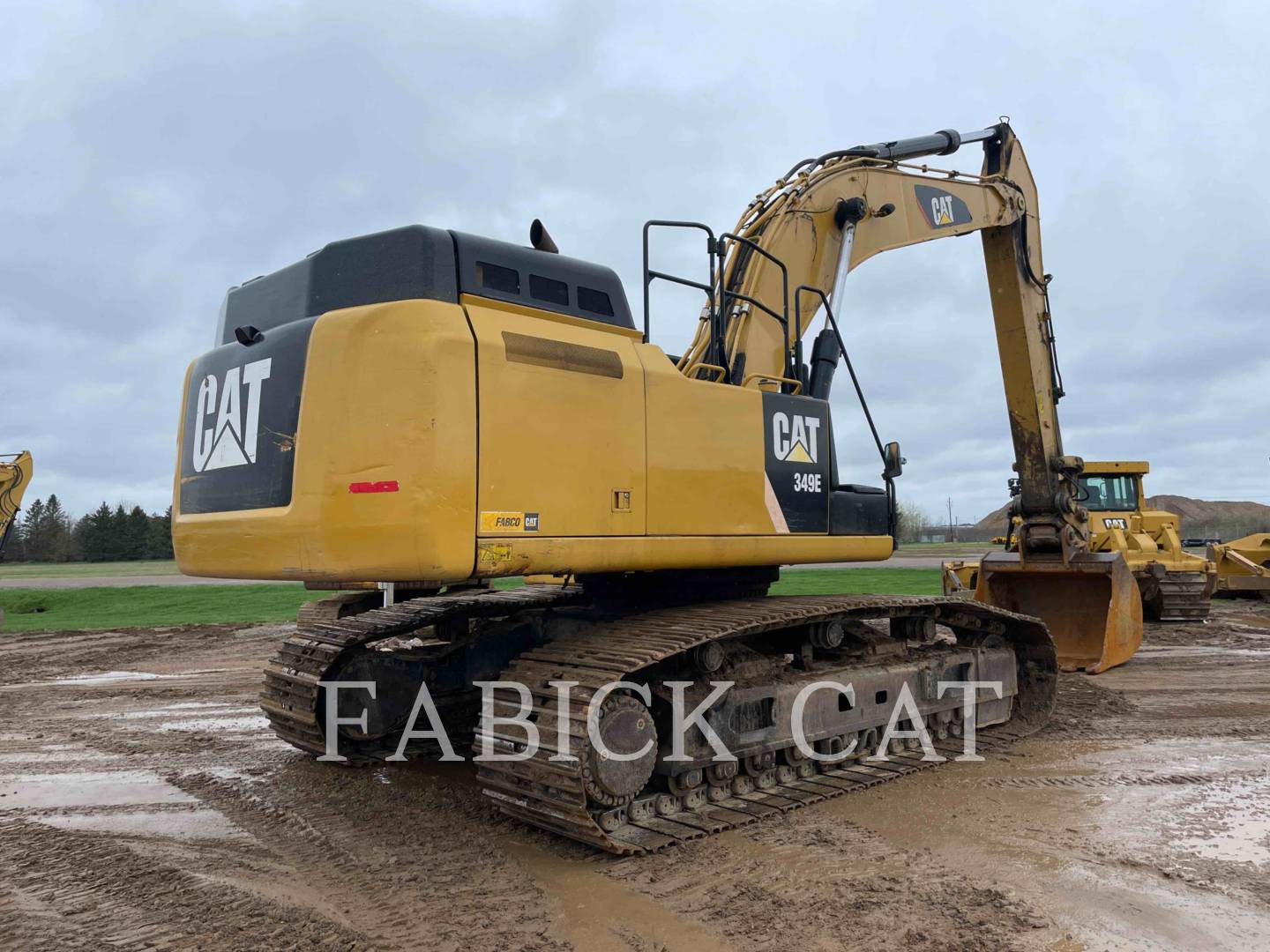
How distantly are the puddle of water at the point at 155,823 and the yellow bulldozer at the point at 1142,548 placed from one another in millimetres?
10695

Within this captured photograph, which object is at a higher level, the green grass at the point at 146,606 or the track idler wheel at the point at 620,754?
the green grass at the point at 146,606

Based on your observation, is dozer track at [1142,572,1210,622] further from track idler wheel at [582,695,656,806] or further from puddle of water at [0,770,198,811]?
puddle of water at [0,770,198,811]

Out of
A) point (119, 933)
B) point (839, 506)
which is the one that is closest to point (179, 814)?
point (119, 933)

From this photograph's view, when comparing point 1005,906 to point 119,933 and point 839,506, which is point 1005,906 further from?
point 119,933

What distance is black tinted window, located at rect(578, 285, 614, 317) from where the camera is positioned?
4.79 meters

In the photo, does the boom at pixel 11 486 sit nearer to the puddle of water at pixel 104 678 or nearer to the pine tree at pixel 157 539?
the puddle of water at pixel 104 678

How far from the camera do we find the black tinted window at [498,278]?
4348 millimetres

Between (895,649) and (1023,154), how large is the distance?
18.8 feet

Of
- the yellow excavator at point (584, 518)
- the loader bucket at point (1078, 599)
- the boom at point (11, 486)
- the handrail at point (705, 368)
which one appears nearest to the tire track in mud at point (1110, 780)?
the yellow excavator at point (584, 518)

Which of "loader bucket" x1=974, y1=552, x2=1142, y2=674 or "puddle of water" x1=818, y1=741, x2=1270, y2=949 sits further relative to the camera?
"loader bucket" x1=974, y1=552, x2=1142, y2=674

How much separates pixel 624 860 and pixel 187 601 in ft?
60.7

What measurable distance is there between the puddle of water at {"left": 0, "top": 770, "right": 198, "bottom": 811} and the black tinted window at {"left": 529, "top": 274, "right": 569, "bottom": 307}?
339cm

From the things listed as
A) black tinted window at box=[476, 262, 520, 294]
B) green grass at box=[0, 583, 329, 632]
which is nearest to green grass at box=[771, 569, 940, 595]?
green grass at box=[0, 583, 329, 632]

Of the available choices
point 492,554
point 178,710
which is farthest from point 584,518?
point 178,710
